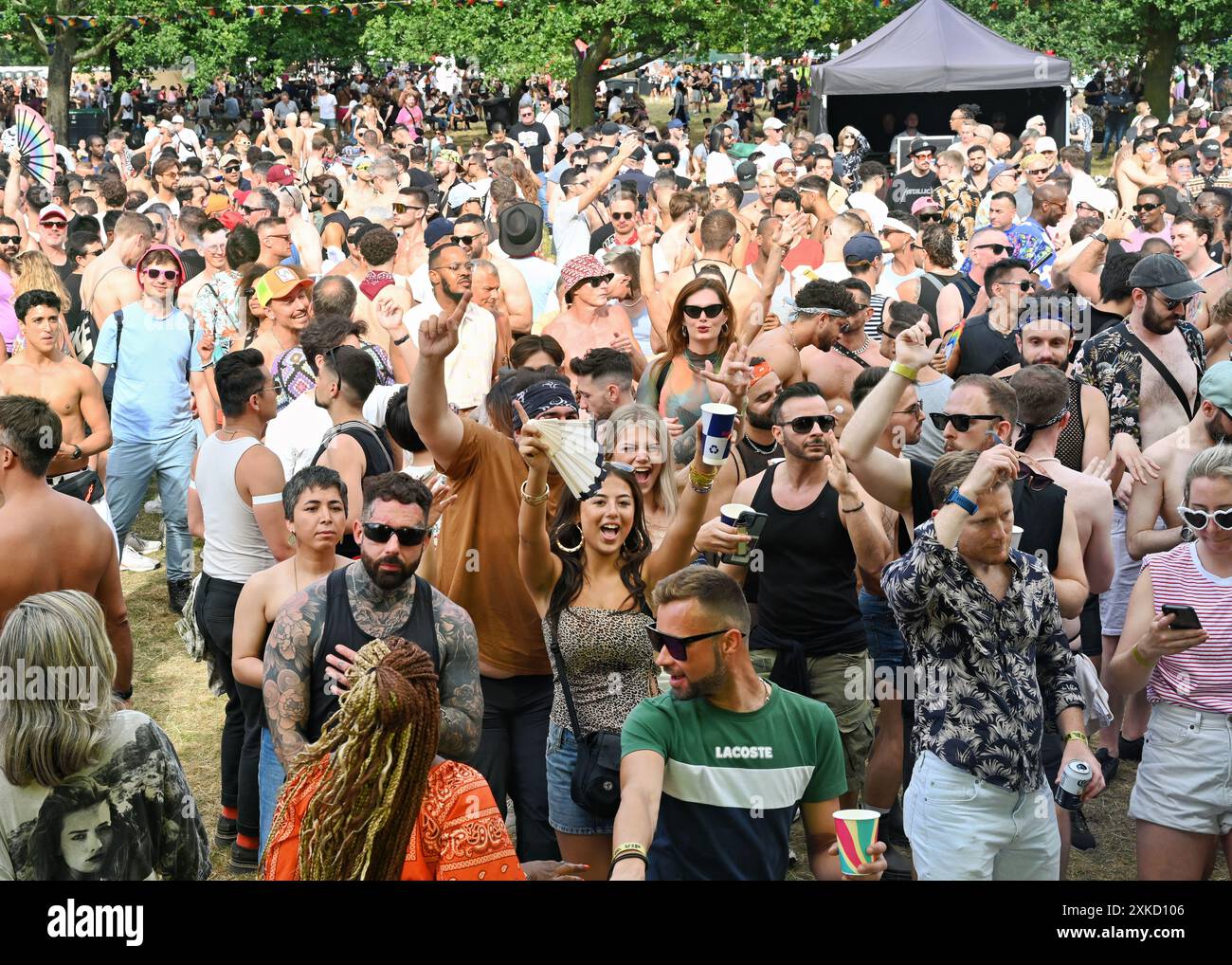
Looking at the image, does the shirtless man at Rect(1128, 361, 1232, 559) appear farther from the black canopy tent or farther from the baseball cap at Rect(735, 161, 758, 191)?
the black canopy tent

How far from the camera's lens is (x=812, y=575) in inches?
216

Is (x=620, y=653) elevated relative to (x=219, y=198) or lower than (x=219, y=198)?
lower

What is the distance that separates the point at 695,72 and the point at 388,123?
15.1 meters

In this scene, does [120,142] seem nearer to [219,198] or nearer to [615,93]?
[219,198]

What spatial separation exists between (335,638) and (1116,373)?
403 centimetres

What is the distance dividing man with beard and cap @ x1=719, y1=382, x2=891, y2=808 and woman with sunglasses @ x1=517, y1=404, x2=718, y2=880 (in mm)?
856

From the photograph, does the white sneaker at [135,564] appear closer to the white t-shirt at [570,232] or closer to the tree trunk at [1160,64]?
the white t-shirt at [570,232]

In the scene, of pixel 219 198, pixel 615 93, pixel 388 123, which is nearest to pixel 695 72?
pixel 615 93

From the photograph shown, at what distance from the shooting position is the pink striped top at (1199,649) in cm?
457

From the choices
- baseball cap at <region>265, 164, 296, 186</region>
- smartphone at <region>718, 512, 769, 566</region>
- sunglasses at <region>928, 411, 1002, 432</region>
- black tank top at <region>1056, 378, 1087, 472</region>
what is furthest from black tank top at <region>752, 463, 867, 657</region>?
baseball cap at <region>265, 164, 296, 186</region>

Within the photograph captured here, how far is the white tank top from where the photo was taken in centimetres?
593

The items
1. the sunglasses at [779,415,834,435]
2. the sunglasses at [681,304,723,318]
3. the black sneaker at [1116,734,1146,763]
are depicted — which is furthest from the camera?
the black sneaker at [1116,734,1146,763]

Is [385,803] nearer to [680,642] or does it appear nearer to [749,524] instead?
[680,642]

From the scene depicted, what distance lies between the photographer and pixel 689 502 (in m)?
4.57
